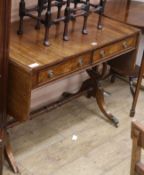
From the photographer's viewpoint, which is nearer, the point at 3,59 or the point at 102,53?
the point at 3,59

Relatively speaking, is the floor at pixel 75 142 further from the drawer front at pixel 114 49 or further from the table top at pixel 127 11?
the table top at pixel 127 11

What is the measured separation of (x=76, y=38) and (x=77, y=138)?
769mm

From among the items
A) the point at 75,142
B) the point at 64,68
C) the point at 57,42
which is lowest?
the point at 75,142

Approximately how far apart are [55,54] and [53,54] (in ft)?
0.04

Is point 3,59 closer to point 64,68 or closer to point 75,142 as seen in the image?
point 64,68

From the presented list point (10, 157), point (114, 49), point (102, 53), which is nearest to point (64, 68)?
point (102, 53)

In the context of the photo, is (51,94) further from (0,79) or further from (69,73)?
(0,79)

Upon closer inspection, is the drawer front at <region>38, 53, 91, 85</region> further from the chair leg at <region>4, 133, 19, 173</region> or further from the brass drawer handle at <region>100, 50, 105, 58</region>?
the chair leg at <region>4, 133, 19, 173</region>

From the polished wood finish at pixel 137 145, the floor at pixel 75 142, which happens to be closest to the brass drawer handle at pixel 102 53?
the floor at pixel 75 142

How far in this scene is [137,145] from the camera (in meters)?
1.30

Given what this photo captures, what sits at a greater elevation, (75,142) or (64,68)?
(64,68)

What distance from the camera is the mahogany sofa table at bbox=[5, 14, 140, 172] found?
2.03m

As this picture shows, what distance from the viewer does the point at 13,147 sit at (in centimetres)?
255

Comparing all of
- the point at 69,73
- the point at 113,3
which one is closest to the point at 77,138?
the point at 69,73
